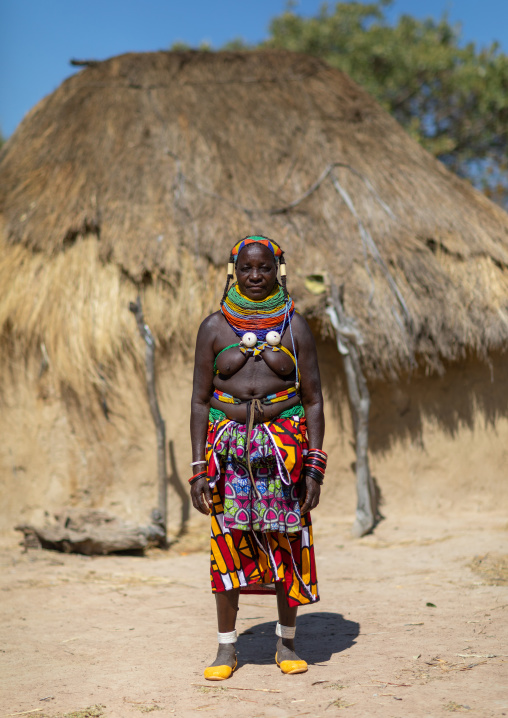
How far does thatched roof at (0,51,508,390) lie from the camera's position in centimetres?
614

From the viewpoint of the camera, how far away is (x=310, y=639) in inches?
133

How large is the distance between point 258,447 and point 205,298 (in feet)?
11.3

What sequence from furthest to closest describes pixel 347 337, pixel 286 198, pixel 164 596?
pixel 286 198 < pixel 347 337 < pixel 164 596

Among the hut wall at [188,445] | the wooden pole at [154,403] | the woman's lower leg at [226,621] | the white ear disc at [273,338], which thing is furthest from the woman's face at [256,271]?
the hut wall at [188,445]

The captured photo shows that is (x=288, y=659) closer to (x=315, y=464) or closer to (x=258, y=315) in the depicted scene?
(x=315, y=464)

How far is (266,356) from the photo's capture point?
2891 millimetres

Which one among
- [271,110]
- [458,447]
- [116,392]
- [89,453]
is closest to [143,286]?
[116,392]

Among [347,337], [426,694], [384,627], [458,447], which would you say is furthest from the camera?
[458,447]

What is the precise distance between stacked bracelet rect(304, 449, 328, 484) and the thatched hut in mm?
3158

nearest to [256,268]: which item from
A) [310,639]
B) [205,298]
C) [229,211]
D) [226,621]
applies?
[226,621]

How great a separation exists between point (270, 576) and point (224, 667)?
40 cm

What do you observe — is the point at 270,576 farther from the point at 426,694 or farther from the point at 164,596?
the point at 164,596

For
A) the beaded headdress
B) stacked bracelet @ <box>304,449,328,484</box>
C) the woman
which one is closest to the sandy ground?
the woman

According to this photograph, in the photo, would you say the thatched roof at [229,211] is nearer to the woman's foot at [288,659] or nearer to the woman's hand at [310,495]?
the woman's hand at [310,495]
